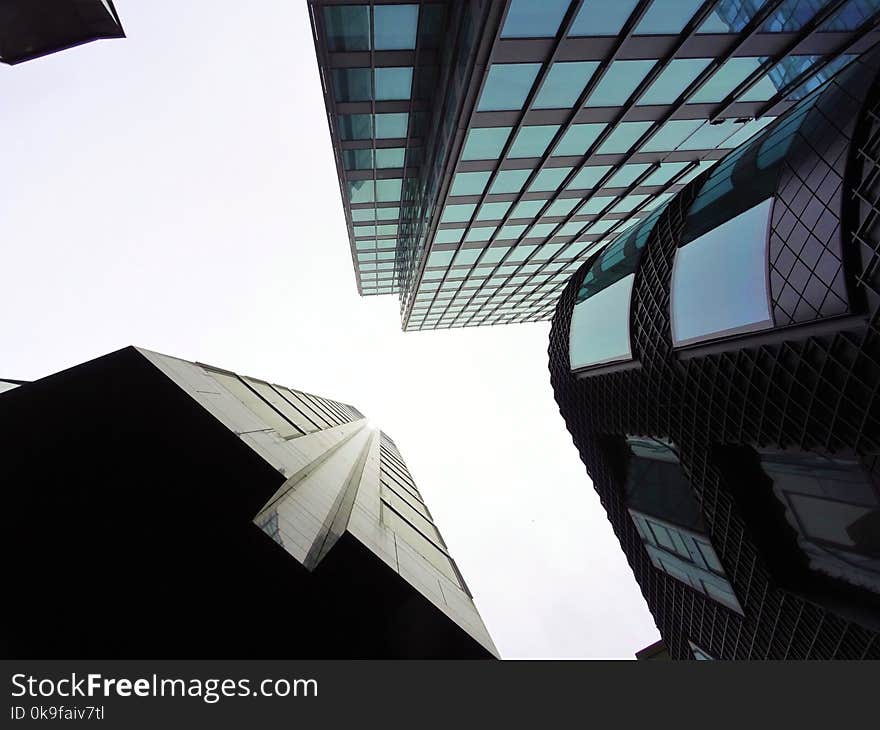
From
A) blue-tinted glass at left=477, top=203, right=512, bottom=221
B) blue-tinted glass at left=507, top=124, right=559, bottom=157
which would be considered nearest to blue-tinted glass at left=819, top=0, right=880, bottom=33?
blue-tinted glass at left=507, top=124, right=559, bottom=157

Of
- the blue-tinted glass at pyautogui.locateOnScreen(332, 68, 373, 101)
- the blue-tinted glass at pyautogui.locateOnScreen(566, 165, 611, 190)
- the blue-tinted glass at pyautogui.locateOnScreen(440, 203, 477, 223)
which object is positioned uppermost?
the blue-tinted glass at pyautogui.locateOnScreen(332, 68, 373, 101)

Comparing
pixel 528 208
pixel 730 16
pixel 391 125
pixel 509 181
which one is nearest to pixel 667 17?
pixel 730 16

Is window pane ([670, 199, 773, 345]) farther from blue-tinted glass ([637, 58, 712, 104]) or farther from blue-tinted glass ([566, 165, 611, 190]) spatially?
blue-tinted glass ([566, 165, 611, 190])

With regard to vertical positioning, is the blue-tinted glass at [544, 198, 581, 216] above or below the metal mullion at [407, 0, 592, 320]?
above

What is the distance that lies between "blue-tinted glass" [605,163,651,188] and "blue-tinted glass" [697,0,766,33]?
8064mm

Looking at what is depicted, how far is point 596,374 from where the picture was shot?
1552cm

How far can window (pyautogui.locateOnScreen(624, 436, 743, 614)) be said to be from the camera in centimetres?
1261

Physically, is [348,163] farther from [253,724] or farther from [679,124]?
[253,724]

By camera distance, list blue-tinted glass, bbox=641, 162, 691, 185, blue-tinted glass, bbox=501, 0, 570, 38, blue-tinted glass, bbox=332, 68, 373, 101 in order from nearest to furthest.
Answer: blue-tinted glass, bbox=501, 0, 570, 38 → blue-tinted glass, bbox=332, 68, 373, 101 → blue-tinted glass, bbox=641, 162, 691, 185

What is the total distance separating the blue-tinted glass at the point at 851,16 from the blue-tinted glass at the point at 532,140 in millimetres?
8623

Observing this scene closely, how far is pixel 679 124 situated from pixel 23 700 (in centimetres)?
2470

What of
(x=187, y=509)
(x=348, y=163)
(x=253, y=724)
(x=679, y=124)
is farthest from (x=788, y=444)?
(x=348, y=163)

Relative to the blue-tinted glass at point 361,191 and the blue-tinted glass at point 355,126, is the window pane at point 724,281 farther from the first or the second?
the blue-tinted glass at point 361,191

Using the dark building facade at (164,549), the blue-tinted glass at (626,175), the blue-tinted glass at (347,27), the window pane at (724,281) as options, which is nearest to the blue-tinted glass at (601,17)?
the blue-tinted glass at (347,27)
